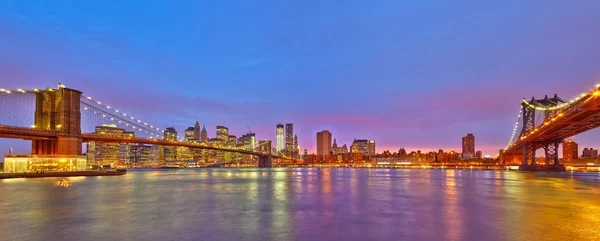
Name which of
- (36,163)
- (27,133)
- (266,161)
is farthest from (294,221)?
(266,161)

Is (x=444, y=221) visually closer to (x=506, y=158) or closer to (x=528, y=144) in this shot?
(x=528, y=144)

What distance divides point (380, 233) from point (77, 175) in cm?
6247

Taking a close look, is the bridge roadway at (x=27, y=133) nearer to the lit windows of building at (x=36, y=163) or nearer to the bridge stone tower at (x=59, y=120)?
the bridge stone tower at (x=59, y=120)

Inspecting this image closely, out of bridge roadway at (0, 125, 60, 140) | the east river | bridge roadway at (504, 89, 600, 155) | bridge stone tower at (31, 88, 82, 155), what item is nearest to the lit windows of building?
bridge stone tower at (31, 88, 82, 155)

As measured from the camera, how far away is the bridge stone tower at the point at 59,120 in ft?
207

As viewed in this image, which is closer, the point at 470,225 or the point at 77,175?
the point at 470,225

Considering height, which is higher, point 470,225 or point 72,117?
point 72,117

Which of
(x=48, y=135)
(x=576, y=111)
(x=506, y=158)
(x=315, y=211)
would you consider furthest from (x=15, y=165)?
(x=506, y=158)

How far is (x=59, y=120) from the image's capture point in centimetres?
6431

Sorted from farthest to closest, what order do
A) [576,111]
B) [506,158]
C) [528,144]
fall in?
[506,158]
[528,144]
[576,111]

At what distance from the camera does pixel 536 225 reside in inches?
606

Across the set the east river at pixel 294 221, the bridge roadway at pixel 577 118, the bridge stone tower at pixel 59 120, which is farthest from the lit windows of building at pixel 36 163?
the bridge roadway at pixel 577 118

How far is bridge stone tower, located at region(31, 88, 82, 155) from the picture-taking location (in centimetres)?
6309

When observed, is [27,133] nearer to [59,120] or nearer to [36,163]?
[36,163]
